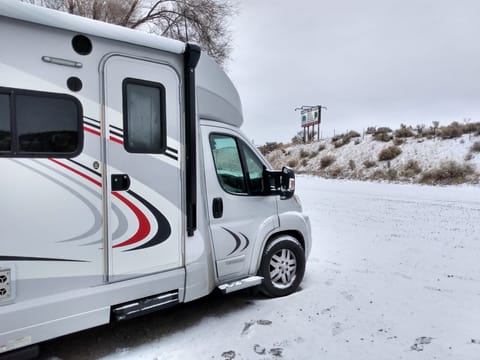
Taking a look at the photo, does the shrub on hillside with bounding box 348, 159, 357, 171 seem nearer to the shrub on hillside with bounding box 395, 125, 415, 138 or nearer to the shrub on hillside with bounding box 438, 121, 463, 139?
the shrub on hillside with bounding box 395, 125, 415, 138

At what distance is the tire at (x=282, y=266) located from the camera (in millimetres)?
4349

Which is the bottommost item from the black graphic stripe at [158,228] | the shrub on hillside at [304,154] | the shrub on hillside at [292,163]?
the black graphic stripe at [158,228]

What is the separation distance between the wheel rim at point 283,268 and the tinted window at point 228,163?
1038 mm

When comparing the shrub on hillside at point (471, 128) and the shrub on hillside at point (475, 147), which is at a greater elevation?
the shrub on hillside at point (471, 128)

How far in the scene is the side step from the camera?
3076mm

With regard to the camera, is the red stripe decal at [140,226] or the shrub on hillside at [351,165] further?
the shrub on hillside at [351,165]

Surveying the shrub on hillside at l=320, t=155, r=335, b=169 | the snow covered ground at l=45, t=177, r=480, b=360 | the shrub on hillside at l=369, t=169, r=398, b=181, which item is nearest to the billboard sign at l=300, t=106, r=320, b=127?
the shrub on hillside at l=320, t=155, r=335, b=169

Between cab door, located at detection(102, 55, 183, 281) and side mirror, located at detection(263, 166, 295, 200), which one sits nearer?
cab door, located at detection(102, 55, 183, 281)

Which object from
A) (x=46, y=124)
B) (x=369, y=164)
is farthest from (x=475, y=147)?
(x=46, y=124)

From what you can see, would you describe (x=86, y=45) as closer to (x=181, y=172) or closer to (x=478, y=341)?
(x=181, y=172)

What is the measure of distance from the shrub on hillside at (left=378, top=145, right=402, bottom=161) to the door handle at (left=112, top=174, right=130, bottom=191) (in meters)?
20.7

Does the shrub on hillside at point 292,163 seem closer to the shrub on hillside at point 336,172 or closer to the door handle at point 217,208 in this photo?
the shrub on hillside at point 336,172

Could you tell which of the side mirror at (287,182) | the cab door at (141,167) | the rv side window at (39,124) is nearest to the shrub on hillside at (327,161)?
the side mirror at (287,182)

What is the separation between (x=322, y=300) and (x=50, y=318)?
3.07 metres
